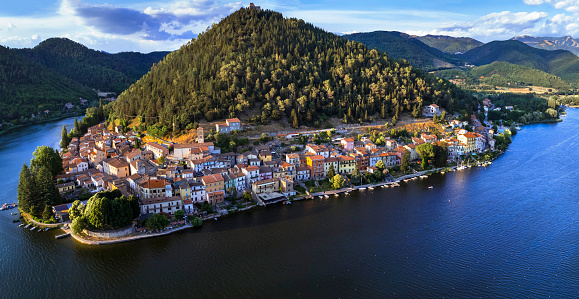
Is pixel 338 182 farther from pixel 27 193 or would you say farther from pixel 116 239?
pixel 27 193

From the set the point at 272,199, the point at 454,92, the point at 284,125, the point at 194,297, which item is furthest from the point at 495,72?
the point at 194,297

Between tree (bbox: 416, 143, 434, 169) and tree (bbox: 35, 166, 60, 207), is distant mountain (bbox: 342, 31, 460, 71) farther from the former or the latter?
tree (bbox: 35, 166, 60, 207)

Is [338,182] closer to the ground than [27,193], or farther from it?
closer to the ground

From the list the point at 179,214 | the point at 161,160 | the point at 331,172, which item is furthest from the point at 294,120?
the point at 179,214

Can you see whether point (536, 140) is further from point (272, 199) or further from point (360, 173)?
point (272, 199)

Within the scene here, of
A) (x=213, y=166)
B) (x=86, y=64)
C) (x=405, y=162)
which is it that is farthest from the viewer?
(x=86, y=64)

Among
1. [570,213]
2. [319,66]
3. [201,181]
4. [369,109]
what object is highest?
[319,66]

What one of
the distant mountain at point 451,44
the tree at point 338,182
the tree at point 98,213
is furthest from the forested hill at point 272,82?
the distant mountain at point 451,44
